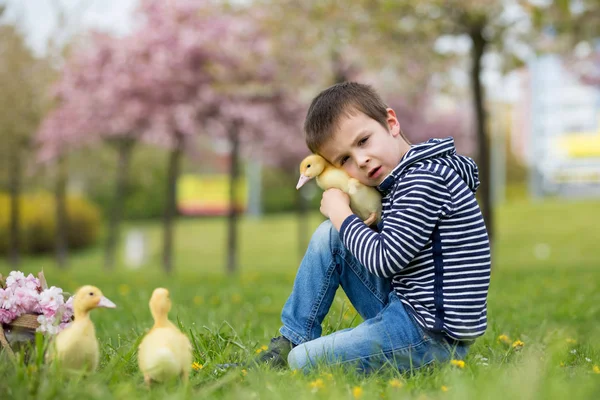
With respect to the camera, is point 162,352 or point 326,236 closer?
point 162,352

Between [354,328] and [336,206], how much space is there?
45 cm

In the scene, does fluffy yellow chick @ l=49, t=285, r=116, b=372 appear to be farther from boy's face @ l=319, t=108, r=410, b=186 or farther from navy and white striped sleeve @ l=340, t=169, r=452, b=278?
boy's face @ l=319, t=108, r=410, b=186

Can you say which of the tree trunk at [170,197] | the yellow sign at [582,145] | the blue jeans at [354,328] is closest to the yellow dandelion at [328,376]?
the blue jeans at [354,328]

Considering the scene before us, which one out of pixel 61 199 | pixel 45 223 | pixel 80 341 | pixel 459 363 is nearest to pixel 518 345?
pixel 459 363

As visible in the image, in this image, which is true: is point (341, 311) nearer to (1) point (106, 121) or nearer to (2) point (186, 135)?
(2) point (186, 135)

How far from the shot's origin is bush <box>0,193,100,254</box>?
20875 millimetres

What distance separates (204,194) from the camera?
31203mm

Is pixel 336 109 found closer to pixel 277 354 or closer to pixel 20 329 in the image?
pixel 277 354

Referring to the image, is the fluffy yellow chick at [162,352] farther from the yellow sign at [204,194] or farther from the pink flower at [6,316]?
the yellow sign at [204,194]

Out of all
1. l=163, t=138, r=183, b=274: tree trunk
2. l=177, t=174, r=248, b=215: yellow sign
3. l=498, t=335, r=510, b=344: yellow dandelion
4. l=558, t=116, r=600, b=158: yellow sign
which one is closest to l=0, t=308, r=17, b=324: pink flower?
l=498, t=335, r=510, b=344: yellow dandelion

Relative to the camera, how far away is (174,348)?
200cm

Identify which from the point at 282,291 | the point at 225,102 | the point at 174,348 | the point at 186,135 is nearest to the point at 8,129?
the point at 186,135

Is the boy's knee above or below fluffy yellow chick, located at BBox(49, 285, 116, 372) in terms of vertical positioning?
above

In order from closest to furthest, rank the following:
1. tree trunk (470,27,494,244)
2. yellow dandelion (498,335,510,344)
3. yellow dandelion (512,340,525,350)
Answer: yellow dandelion (512,340,525,350) < yellow dandelion (498,335,510,344) < tree trunk (470,27,494,244)
